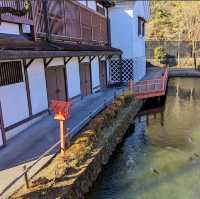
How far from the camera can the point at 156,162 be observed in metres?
10.2

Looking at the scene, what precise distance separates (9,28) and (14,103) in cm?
260

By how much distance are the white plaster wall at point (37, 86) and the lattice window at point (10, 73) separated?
663mm

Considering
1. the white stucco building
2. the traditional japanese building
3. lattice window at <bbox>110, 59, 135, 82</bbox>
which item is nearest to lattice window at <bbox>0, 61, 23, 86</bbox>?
the traditional japanese building

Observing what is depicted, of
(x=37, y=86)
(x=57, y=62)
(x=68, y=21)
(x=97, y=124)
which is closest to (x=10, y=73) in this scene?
(x=37, y=86)

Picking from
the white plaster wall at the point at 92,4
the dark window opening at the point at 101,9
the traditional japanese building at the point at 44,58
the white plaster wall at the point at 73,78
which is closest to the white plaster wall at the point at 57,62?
the traditional japanese building at the point at 44,58

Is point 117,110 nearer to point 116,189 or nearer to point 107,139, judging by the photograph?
point 107,139

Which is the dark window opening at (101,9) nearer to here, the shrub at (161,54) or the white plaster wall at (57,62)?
the white plaster wall at (57,62)

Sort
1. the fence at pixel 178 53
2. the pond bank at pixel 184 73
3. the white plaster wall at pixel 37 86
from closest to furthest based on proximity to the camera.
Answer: the white plaster wall at pixel 37 86 → the pond bank at pixel 184 73 → the fence at pixel 178 53

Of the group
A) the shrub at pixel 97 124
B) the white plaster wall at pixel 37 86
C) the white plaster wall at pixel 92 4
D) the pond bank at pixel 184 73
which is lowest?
the shrub at pixel 97 124

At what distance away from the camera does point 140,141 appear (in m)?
12.6

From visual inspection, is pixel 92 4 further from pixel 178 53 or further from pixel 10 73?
pixel 178 53

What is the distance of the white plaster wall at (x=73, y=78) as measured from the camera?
14887mm

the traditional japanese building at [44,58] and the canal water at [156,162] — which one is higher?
the traditional japanese building at [44,58]

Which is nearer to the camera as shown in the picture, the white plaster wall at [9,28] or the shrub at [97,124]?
the white plaster wall at [9,28]
